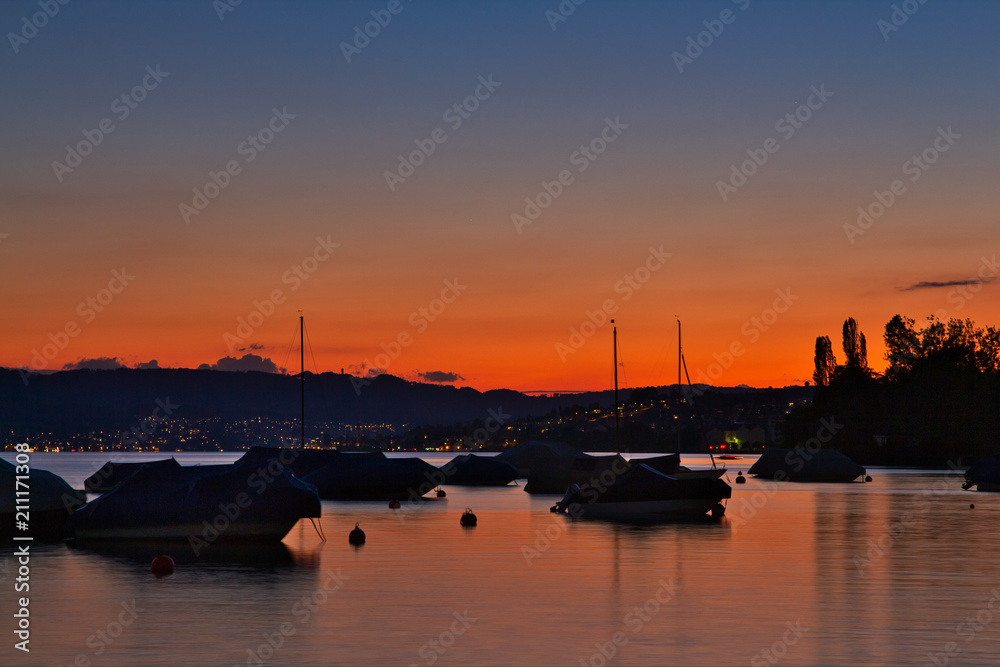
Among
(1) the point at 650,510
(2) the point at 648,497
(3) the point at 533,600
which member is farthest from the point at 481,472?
(3) the point at 533,600

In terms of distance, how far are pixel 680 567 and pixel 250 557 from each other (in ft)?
48.6

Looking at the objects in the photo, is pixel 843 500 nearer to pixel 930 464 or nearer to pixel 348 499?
pixel 348 499

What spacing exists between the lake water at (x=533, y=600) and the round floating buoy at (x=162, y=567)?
0.41 m

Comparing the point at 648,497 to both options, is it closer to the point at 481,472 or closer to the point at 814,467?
the point at 481,472

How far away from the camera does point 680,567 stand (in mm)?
38062

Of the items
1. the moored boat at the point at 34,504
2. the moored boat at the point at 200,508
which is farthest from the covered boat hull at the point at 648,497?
the moored boat at the point at 34,504

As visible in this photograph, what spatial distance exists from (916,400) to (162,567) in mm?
148293

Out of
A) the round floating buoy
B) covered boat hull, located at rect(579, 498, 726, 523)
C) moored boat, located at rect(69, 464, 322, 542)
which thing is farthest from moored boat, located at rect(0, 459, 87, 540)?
covered boat hull, located at rect(579, 498, 726, 523)

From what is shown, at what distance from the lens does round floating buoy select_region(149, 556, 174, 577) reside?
35500 mm

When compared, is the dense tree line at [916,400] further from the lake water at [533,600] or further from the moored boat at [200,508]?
the moored boat at [200,508]

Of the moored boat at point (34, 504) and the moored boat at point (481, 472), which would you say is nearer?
the moored boat at point (34, 504)

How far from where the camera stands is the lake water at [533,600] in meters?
22.3

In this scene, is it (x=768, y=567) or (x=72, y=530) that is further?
(x=72, y=530)

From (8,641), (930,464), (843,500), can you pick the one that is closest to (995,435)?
(930,464)
